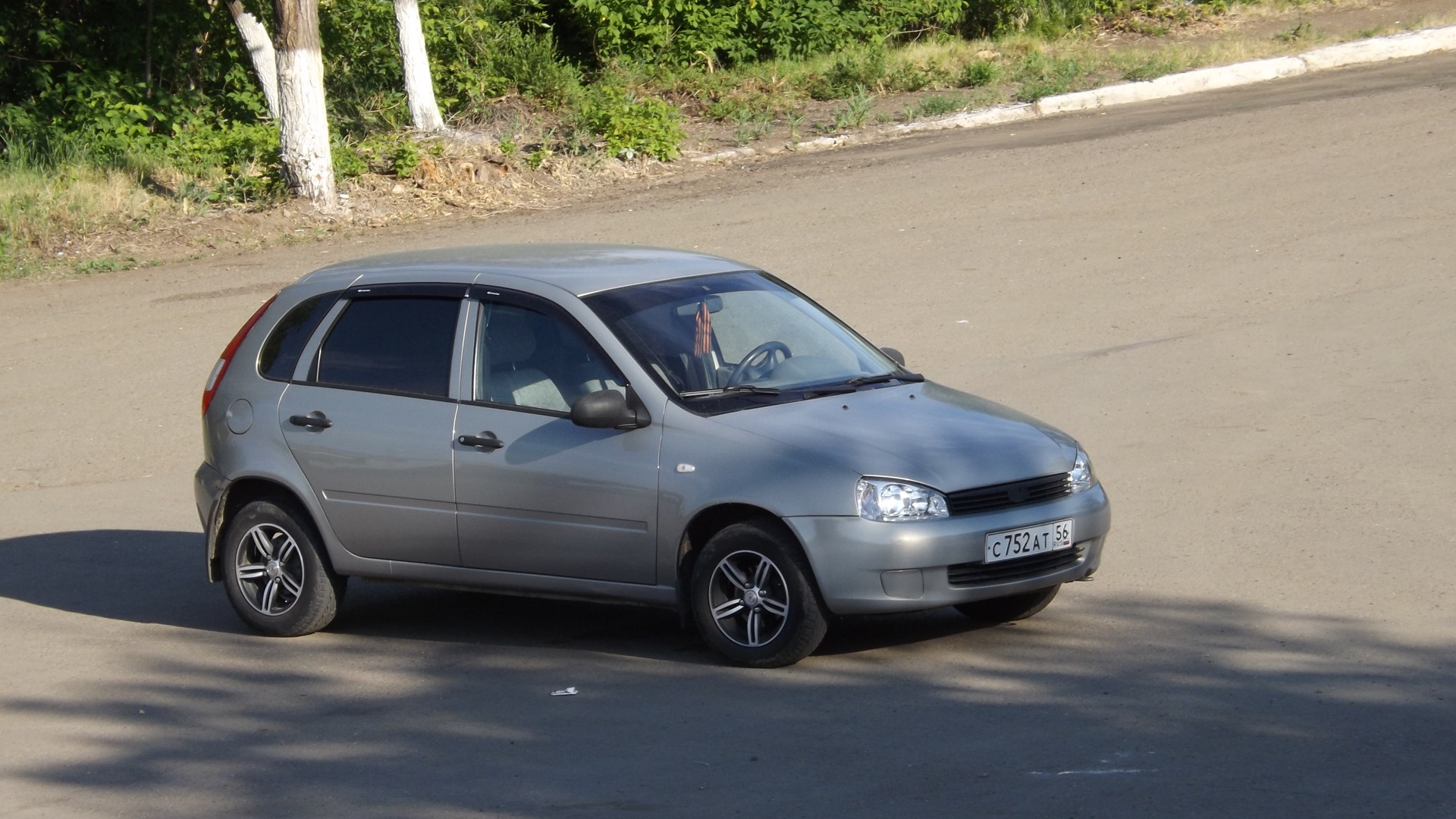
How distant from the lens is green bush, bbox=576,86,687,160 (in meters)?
21.3

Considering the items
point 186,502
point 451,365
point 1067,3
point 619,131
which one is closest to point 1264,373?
point 451,365

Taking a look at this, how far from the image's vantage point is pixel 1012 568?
6.41m

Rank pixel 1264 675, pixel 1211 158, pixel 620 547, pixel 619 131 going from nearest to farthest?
pixel 1264 675 < pixel 620 547 < pixel 1211 158 < pixel 619 131

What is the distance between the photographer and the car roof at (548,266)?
723 cm

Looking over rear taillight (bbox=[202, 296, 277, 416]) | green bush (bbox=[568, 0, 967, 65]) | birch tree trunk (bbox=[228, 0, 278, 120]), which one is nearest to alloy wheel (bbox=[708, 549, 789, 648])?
rear taillight (bbox=[202, 296, 277, 416])

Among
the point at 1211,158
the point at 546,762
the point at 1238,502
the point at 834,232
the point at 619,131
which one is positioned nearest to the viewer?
the point at 546,762

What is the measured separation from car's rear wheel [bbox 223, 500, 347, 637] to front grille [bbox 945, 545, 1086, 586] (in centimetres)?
290

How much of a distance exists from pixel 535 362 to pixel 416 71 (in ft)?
53.3

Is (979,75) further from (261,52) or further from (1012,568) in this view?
(1012,568)

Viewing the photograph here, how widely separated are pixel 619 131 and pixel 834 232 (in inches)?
214

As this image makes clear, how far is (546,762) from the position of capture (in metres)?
5.57

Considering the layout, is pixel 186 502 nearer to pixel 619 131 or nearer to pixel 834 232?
pixel 834 232

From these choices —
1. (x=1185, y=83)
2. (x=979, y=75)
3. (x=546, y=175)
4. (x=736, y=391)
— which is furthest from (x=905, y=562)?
(x=979, y=75)

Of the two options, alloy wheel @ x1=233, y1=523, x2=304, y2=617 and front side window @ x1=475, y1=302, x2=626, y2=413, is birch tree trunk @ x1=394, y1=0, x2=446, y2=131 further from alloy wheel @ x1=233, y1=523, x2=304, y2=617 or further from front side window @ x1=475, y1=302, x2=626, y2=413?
front side window @ x1=475, y1=302, x2=626, y2=413
